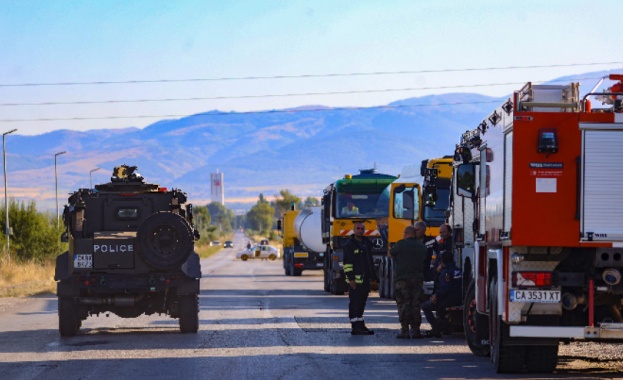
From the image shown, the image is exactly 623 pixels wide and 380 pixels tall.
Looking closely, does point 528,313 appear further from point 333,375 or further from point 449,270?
point 449,270

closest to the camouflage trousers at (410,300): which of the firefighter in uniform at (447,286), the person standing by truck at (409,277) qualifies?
Result: the person standing by truck at (409,277)

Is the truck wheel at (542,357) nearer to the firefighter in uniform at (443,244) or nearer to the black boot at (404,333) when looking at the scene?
the firefighter in uniform at (443,244)

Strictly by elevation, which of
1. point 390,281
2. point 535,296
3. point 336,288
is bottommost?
point 336,288

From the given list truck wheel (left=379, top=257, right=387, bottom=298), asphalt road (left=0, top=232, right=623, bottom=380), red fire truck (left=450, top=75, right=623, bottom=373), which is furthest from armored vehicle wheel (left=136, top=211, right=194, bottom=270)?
truck wheel (left=379, top=257, right=387, bottom=298)

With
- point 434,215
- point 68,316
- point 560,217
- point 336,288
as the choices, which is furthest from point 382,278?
point 560,217

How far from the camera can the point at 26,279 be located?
49906 mm

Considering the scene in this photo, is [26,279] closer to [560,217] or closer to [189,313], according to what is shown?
[189,313]

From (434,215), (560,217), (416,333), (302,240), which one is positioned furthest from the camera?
(302,240)

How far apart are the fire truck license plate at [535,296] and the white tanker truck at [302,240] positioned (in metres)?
33.9

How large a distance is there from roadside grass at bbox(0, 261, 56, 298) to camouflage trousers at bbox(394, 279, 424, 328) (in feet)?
67.0

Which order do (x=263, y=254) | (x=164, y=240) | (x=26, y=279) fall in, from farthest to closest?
(x=263, y=254) → (x=26, y=279) → (x=164, y=240)

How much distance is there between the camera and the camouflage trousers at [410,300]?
769 inches

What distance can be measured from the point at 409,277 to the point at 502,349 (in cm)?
526

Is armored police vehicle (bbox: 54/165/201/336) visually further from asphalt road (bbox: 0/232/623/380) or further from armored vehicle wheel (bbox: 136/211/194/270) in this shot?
asphalt road (bbox: 0/232/623/380)
